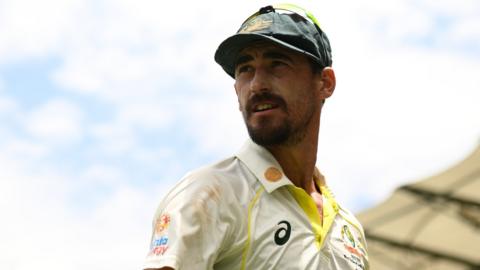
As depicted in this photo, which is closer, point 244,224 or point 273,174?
point 244,224

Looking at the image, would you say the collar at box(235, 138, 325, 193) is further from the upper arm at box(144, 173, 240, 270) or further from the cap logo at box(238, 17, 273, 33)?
the cap logo at box(238, 17, 273, 33)

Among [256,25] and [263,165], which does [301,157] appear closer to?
[263,165]

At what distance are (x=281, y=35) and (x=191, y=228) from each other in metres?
0.62

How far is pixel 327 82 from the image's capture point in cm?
290

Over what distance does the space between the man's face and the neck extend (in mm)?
32

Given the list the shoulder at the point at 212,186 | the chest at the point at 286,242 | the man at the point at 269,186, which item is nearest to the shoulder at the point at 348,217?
the man at the point at 269,186

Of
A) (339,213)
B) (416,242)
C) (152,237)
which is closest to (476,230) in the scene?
(416,242)

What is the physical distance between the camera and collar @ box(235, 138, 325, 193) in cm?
263

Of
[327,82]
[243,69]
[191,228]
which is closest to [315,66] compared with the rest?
[327,82]

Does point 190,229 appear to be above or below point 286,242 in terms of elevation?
above

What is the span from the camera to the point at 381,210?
31.5 ft

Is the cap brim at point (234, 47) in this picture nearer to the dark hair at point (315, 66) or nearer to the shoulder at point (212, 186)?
the dark hair at point (315, 66)

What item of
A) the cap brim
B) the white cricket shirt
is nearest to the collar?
the white cricket shirt

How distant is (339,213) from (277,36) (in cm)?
57
